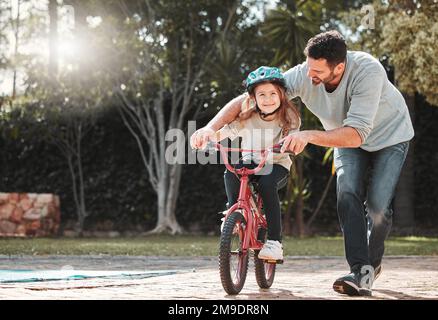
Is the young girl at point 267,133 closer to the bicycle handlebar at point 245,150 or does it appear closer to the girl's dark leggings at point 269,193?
the girl's dark leggings at point 269,193

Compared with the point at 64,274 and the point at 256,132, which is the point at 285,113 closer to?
the point at 256,132

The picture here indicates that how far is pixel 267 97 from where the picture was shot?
4715 millimetres

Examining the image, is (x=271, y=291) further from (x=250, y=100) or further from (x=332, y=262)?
(x=332, y=262)

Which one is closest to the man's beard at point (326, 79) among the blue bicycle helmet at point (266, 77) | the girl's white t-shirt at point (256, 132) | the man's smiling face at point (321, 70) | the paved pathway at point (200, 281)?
the man's smiling face at point (321, 70)

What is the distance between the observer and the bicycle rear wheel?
14.8 ft

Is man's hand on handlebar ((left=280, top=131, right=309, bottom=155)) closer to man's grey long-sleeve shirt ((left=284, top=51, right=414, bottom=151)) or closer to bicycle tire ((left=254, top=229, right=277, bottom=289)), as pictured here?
man's grey long-sleeve shirt ((left=284, top=51, right=414, bottom=151))

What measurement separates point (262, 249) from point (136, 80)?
9.65 meters

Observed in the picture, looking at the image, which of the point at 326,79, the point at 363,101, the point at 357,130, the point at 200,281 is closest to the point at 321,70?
the point at 326,79

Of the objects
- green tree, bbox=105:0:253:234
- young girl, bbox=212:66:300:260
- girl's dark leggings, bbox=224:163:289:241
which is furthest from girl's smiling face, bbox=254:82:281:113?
green tree, bbox=105:0:253:234

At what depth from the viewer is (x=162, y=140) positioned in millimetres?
14430

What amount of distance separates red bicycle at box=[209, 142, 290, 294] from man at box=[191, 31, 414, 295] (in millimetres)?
339

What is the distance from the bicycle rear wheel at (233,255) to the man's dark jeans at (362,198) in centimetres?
61

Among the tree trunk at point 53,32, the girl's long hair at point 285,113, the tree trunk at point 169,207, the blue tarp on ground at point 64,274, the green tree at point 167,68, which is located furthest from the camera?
the tree trunk at point 53,32

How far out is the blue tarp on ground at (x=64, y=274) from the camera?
549cm
